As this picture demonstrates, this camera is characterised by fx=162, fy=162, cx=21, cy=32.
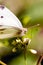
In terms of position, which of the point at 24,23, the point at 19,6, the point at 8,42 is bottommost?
A: the point at 8,42

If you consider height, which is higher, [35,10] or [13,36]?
[35,10]

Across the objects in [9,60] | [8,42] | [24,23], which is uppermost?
[24,23]

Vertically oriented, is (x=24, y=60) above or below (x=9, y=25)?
below

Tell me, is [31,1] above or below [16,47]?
above

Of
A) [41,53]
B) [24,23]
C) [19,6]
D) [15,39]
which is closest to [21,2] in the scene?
[19,6]

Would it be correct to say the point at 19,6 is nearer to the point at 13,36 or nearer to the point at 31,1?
the point at 31,1

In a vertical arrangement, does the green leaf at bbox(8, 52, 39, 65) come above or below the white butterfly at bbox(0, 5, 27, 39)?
below

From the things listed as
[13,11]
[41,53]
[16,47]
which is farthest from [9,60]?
[13,11]

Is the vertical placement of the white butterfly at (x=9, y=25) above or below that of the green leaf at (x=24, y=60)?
above

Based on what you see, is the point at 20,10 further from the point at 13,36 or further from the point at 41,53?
the point at 41,53
